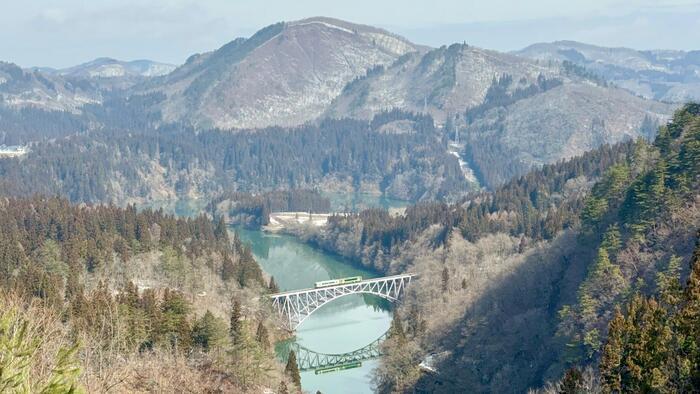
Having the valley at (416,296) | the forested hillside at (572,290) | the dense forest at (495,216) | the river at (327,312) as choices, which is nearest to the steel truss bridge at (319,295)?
the valley at (416,296)

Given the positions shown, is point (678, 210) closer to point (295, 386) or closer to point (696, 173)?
point (696, 173)

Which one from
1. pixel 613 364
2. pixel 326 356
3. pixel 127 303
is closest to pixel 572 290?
pixel 326 356

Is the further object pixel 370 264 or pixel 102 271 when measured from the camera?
pixel 370 264

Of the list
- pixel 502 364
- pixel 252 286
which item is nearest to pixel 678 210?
pixel 502 364

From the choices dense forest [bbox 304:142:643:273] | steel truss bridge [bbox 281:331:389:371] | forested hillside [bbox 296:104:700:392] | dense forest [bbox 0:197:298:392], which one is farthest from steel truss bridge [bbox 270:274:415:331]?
dense forest [bbox 304:142:643:273]

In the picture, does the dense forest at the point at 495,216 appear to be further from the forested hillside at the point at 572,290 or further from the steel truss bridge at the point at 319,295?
the steel truss bridge at the point at 319,295

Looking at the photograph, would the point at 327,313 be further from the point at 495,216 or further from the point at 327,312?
the point at 495,216

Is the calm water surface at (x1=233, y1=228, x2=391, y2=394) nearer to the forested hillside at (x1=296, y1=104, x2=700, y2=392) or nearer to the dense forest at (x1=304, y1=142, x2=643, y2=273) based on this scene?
the dense forest at (x1=304, y1=142, x2=643, y2=273)
